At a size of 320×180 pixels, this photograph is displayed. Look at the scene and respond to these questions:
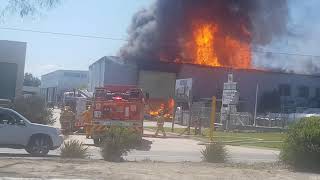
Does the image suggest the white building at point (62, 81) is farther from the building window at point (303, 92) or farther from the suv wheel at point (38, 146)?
the suv wheel at point (38, 146)

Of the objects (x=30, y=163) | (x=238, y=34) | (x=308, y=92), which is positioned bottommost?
(x=30, y=163)

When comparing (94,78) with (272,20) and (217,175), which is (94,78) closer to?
(272,20)

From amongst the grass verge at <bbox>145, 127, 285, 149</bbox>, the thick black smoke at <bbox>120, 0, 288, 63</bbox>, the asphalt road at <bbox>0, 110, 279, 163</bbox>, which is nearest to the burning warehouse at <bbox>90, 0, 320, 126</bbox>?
the thick black smoke at <bbox>120, 0, 288, 63</bbox>

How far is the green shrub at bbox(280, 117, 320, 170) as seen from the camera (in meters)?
14.3

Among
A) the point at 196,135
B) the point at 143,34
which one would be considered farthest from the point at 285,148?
the point at 143,34

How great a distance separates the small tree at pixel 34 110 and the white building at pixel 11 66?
13.6 m

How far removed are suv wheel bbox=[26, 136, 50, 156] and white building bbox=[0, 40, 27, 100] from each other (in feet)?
102

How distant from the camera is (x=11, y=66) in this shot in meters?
47.8

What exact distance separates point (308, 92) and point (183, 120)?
32.0 m

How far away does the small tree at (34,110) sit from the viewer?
3200cm

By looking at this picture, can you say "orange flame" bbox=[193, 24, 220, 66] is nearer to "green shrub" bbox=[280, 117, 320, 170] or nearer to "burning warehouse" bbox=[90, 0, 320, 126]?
"burning warehouse" bbox=[90, 0, 320, 126]

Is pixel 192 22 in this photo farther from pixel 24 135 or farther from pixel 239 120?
pixel 24 135

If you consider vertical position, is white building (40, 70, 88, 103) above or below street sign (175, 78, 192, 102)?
above

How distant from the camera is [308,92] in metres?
78.6
